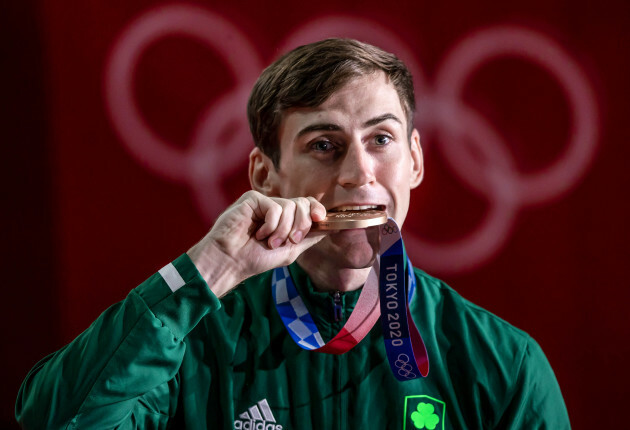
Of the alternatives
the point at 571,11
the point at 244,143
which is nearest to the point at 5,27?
Result: the point at 244,143

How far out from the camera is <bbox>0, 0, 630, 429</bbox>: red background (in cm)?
279

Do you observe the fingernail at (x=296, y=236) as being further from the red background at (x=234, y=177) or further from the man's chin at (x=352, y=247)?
the red background at (x=234, y=177)

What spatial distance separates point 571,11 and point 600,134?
1.89 ft

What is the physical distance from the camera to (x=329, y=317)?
1.79 m

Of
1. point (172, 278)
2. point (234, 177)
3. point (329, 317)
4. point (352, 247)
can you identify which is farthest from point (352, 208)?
point (234, 177)

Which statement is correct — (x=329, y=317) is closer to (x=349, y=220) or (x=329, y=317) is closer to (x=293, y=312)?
(x=293, y=312)

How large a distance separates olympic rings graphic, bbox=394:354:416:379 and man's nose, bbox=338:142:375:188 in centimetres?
48

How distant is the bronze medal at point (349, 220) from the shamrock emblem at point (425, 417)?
53cm

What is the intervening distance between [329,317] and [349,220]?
41cm

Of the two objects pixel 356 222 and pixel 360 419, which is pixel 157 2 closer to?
pixel 356 222

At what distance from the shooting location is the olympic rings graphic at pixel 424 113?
280cm

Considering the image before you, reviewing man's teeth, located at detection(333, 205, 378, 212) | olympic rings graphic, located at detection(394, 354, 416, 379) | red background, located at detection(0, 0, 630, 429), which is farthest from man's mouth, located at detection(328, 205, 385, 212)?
red background, located at detection(0, 0, 630, 429)

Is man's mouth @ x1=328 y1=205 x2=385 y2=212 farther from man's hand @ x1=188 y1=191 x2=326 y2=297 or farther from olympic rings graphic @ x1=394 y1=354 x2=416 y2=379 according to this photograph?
olympic rings graphic @ x1=394 y1=354 x2=416 y2=379

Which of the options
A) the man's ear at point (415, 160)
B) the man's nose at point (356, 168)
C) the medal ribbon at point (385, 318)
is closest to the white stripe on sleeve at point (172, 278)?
the medal ribbon at point (385, 318)
